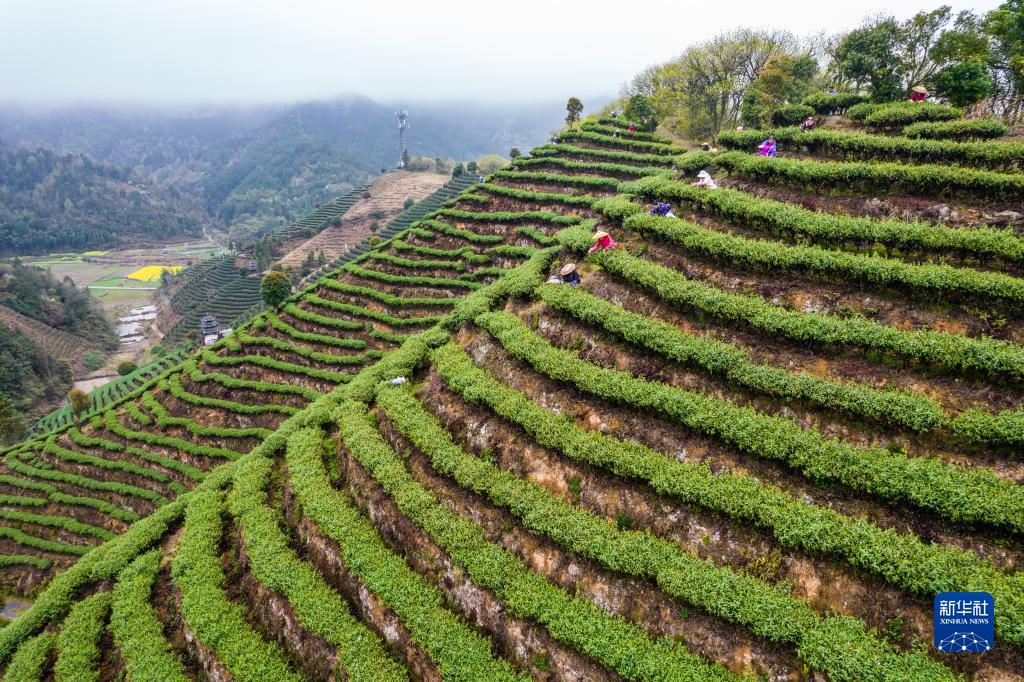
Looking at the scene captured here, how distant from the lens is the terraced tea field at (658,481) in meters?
8.22

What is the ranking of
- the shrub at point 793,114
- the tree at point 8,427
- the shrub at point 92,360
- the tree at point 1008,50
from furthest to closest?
the shrub at point 92,360 < the tree at point 8,427 < the shrub at point 793,114 < the tree at point 1008,50

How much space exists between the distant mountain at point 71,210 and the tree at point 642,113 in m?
193

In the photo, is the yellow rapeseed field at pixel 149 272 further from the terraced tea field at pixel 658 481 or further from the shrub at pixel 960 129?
the shrub at pixel 960 129

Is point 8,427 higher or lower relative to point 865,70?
lower

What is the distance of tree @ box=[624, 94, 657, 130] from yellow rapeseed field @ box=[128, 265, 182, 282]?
135 metres

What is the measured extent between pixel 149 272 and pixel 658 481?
559 feet

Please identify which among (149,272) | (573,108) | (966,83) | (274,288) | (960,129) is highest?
(573,108)

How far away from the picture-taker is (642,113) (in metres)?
40.6

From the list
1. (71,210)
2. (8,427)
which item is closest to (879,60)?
(8,427)

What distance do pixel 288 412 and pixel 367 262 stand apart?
496 inches

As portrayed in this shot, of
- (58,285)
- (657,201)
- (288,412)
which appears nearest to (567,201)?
(657,201)

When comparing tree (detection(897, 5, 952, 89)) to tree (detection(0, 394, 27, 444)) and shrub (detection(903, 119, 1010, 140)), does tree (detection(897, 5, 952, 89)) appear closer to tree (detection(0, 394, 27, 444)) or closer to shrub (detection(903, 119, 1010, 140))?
shrub (detection(903, 119, 1010, 140))

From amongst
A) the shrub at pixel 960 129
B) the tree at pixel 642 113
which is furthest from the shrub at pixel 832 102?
the tree at pixel 642 113

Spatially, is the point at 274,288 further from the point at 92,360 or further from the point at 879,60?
the point at 92,360
